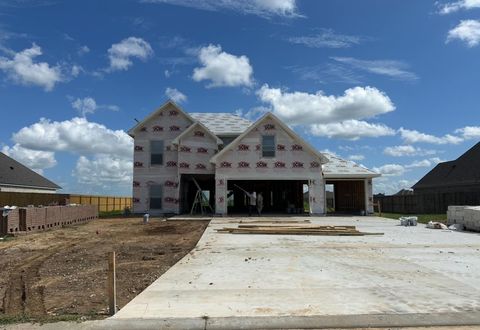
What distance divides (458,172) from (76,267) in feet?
132

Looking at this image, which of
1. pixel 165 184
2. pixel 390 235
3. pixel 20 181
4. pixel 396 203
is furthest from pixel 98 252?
pixel 20 181

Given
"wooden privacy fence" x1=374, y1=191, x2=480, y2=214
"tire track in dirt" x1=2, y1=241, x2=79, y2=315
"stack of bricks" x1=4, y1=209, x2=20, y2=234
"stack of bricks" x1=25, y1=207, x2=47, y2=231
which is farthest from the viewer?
"wooden privacy fence" x1=374, y1=191, x2=480, y2=214

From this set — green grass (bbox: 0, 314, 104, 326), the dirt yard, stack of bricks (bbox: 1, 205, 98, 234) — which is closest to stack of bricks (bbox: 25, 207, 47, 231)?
stack of bricks (bbox: 1, 205, 98, 234)

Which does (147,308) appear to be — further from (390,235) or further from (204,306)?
(390,235)

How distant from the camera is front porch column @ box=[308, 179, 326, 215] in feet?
99.3

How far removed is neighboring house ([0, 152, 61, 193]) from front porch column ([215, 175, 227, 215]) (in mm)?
25263

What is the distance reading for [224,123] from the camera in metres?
37.0

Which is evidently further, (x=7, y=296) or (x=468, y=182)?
(x=468, y=182)

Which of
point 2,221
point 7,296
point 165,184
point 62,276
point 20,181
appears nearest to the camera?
point 7,296

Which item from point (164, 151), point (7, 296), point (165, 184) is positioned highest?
point (164, 151)

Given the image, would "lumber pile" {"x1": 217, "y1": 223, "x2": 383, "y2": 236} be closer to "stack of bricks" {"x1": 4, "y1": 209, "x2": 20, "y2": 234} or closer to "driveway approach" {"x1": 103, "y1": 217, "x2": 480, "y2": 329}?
→ "driveway approach" {"x1": 103, "y1": 217, "x2": 480, "y2": 329}

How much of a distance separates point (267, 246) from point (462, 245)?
6038 millimetres

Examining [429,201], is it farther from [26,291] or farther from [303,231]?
[26,291]

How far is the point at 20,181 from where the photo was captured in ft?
159
